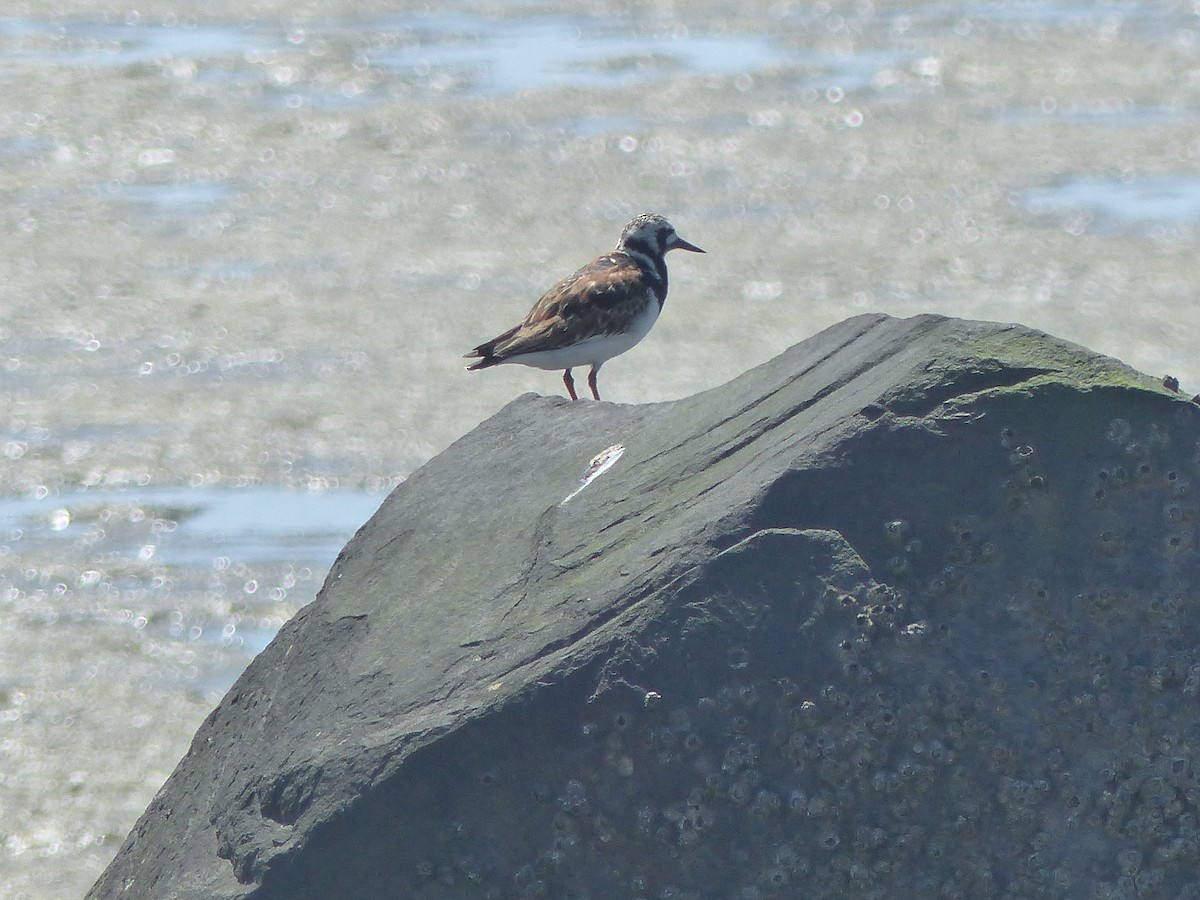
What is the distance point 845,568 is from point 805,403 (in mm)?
542

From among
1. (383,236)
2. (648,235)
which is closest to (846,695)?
(648,235)

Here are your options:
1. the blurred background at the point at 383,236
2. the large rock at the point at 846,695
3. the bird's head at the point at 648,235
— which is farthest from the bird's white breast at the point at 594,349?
the large rock at the point at 846,695

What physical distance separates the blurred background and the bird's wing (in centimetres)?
142

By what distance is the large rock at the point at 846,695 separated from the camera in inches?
110

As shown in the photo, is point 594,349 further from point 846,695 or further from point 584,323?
point 846,695

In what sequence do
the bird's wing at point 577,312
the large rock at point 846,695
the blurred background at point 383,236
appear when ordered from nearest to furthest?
the large rock at point 846,695 → the bird's wing at point 577,312 → the blurred background at point 383,236

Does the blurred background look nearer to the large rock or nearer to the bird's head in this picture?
the bird's head

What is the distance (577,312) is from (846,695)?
119 inches

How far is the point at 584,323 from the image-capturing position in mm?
5691

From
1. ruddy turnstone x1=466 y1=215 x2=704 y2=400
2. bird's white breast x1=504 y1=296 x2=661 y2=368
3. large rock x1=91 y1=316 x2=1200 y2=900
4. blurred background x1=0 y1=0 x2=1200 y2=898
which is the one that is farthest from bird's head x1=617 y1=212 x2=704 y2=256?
large rock x1=91 y1=316 x2=1200 y2=900

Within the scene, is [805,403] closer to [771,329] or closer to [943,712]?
[943,712]

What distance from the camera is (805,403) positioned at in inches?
133

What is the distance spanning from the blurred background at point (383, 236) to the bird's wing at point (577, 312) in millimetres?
1417

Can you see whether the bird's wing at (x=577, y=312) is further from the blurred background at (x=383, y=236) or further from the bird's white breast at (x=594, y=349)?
the blurred background at (x=383, y=236)
